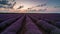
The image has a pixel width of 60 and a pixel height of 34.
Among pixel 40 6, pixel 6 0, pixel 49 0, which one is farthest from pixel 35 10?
pixel 6 0

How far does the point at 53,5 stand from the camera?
213 inches

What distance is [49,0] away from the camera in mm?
5496

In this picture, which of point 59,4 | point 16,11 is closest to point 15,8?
point 16,11

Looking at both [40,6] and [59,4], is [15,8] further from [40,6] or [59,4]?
[59,4]

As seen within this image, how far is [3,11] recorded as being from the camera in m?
5.27

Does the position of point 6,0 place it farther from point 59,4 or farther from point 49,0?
point 59,4

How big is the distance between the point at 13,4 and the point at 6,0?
29 centimetres

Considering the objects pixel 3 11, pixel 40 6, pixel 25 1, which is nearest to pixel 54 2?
pixel 40 6

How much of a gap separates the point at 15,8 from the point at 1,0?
0.60 metres

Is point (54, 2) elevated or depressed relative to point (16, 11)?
elevated

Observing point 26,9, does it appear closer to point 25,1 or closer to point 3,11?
point 25,1

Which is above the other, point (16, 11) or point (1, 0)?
point (1, 0)

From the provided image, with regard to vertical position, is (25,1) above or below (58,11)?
above

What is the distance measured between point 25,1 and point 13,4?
0.51 metres
